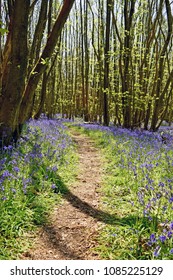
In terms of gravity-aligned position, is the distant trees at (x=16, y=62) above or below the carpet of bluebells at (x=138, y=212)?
above

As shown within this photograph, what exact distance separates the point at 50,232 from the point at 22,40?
4.50 meters

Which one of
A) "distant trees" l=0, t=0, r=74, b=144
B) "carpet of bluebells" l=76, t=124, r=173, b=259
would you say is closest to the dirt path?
"carpet of bluebells" l=76, t=124, r=173, b=259

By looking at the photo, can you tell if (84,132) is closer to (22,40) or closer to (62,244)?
(22,40)

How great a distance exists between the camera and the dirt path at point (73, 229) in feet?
12.5

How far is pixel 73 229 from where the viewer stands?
177 inches

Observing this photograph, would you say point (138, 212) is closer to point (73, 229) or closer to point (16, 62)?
point (73, 229)

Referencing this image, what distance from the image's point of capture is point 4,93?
23.9 feet

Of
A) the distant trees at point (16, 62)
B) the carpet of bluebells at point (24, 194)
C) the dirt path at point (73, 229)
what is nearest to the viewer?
the dirt path at point (73, 229)

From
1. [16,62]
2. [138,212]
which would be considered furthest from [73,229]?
[16,62]

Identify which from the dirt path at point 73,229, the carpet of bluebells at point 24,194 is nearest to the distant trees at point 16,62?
the carpet of bluebells at point 24,194

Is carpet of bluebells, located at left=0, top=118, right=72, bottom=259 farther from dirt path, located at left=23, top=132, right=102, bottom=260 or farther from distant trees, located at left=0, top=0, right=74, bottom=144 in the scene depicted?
distant trees, located at left=0, top=0, right=74, bottom=144

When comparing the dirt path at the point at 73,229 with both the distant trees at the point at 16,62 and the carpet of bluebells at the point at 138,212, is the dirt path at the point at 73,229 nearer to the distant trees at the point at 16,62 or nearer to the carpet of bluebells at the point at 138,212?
the carpet of bluebells at the point at 138,212

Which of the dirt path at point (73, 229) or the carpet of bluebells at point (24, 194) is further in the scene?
the carpet of bluebells at point (24, 194)
